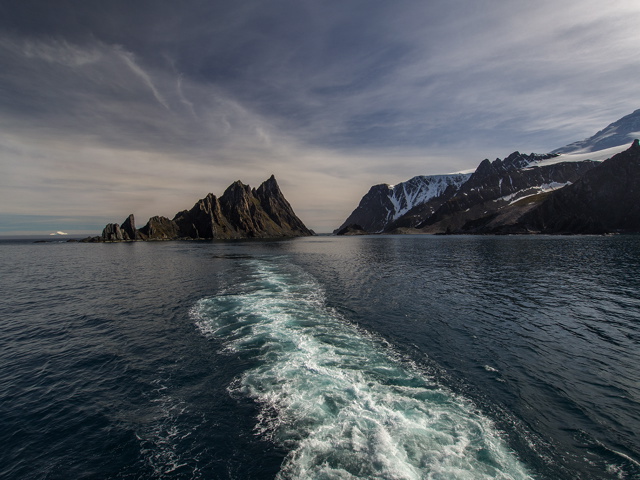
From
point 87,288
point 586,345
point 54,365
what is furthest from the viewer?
point 87,288

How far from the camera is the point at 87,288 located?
46906 mm

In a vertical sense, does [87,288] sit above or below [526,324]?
above

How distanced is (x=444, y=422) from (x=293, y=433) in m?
7.10

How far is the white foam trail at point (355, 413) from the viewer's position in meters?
10.4

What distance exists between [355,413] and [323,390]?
2.62 m

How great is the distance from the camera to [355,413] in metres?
13.4

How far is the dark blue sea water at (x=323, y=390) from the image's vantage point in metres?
10.9

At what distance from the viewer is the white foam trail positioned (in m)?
10.4

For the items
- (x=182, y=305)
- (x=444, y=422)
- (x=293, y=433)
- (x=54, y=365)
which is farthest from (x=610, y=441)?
(x=182, y=305)

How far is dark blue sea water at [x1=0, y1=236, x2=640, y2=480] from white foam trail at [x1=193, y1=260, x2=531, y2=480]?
0.26ft

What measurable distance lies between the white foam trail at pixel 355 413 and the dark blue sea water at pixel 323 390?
0.08 metres

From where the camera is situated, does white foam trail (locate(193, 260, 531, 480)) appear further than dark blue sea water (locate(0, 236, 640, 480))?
No

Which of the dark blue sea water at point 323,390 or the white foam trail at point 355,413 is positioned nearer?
the white foam trail at point 355,413

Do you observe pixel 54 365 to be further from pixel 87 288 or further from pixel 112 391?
pixel 87 288
